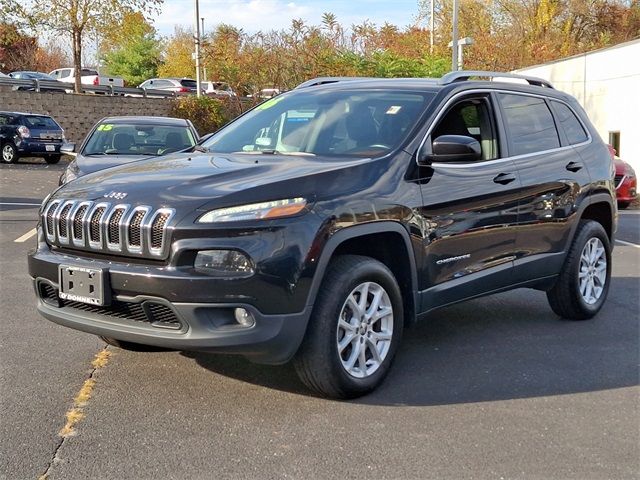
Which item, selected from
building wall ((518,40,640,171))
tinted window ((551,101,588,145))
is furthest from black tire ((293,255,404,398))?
building wall ((518,40,640,171))

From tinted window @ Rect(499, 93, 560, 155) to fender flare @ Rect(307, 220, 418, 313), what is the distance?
1.43 metres

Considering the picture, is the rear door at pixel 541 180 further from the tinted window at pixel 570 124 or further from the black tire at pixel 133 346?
the black tire at pixel 133 346

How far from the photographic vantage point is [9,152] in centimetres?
A: 2245

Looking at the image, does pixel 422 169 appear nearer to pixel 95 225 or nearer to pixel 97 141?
pixel 95 225

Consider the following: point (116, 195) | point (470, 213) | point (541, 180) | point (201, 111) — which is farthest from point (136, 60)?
point (116, 195)

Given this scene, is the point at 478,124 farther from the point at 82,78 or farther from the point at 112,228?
the point at 82,78

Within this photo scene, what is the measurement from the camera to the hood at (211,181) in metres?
3.89

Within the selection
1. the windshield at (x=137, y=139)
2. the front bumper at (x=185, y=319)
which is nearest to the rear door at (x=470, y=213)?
the front bumper at (x=185, y=319)

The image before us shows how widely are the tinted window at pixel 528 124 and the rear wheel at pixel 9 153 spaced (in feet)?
63.9

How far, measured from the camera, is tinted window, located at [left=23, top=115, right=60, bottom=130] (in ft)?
73.2

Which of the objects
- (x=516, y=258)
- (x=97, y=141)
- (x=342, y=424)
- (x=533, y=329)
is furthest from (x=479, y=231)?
(x=97, y=141)

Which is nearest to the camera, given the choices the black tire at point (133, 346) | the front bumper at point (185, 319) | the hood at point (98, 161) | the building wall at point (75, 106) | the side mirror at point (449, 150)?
the front bumper at point (185, 319)

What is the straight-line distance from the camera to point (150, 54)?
59781 millimetres

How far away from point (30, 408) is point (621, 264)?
Result: 700 cm
